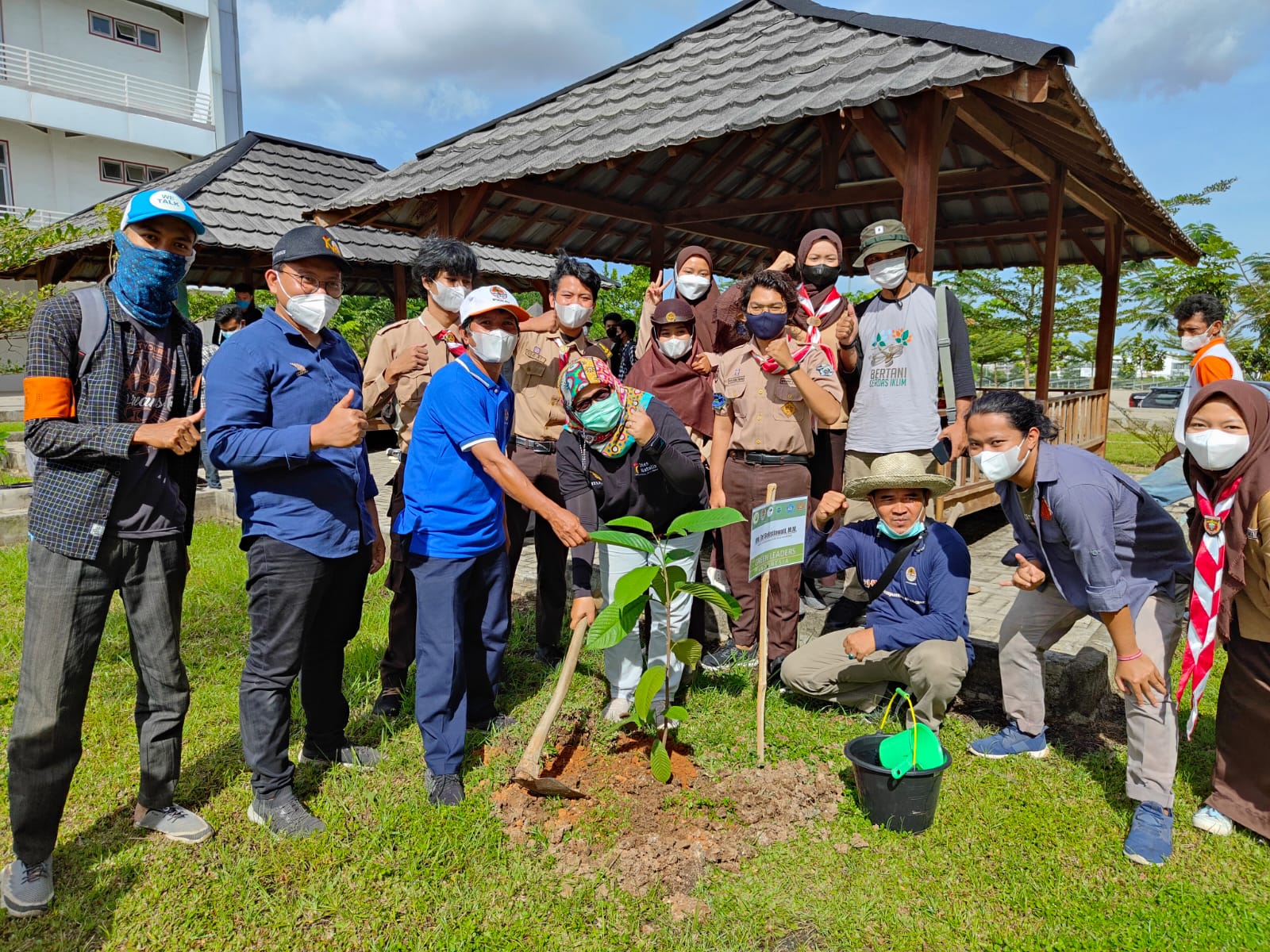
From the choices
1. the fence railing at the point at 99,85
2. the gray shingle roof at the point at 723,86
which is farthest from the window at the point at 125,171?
the gray shingle roof at the point at 723,86

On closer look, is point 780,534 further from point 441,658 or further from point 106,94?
point 106,94

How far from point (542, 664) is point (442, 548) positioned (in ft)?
5.30

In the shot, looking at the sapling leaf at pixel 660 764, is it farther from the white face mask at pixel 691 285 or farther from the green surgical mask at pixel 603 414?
the white face mask at pixel 691 285

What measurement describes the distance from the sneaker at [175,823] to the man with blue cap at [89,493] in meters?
0.37

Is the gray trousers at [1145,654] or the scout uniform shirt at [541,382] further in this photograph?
the scout uniform shirt at [541,382]

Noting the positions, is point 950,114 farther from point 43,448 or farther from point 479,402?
point 43,448

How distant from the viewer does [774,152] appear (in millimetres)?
9711

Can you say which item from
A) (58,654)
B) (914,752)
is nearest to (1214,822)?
(914,752)

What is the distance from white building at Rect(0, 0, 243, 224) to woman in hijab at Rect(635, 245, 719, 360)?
2165 centimetres

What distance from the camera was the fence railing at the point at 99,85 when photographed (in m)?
20.5

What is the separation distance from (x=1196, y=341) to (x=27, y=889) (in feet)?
23.4

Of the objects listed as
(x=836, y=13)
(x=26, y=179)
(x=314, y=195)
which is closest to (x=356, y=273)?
(x=314, y=195)

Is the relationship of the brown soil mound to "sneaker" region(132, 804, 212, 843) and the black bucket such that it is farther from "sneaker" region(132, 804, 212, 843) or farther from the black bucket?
"sneaker" region(132, 804, 212, 843)

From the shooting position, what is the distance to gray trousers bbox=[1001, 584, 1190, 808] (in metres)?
2.87
